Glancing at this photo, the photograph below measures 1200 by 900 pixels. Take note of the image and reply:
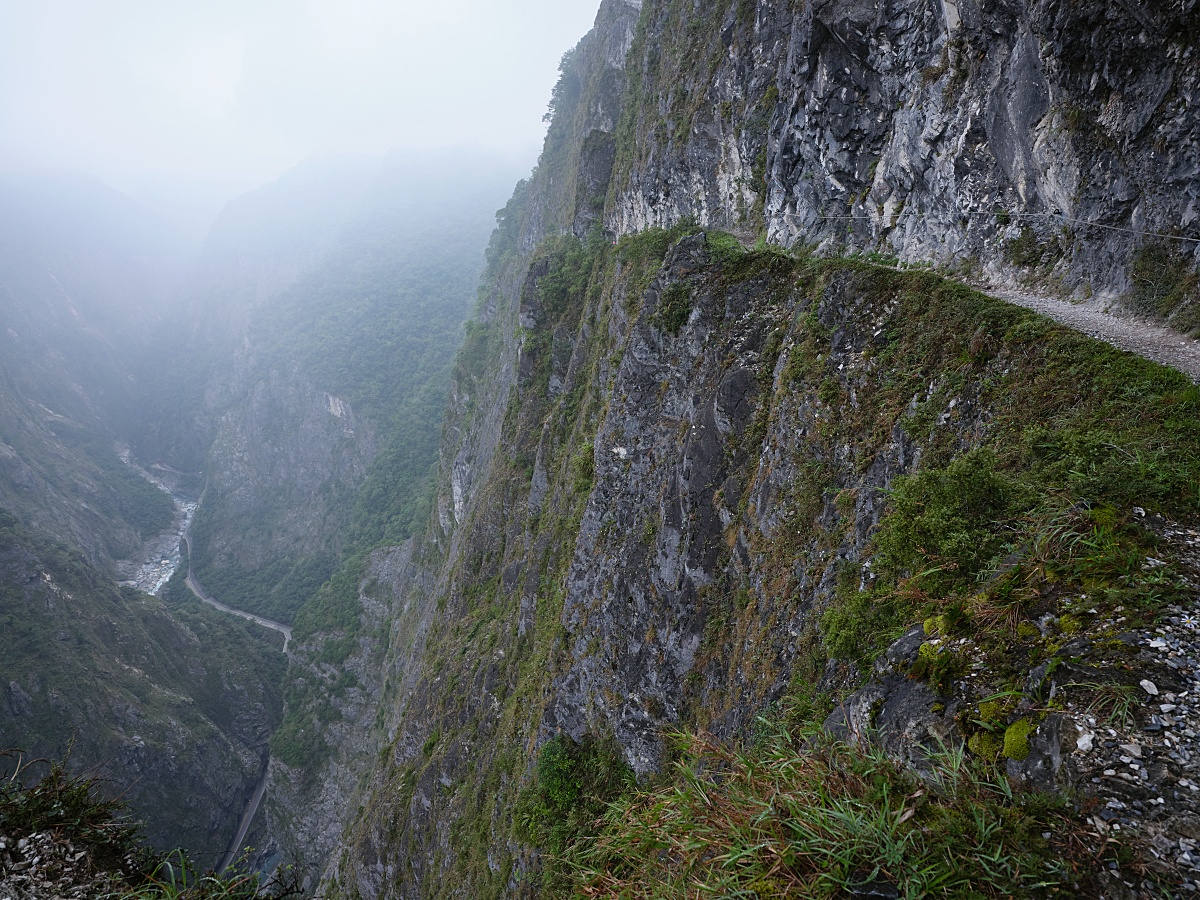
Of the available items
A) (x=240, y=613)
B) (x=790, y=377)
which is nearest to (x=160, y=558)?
(x=240, y=613)

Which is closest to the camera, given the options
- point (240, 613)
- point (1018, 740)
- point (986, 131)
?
point (1018, 740)

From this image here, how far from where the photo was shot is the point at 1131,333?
26.2 ft

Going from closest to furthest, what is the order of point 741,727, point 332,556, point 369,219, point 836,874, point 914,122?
point 836,874 → point 741,727 → point 914,122 → point 332,556 → point 369,219

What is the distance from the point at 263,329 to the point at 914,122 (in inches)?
6412

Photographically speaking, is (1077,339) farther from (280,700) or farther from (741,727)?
(280,700)

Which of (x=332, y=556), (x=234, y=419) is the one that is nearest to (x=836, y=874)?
(x=332, y=556)

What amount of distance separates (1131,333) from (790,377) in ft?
17.1

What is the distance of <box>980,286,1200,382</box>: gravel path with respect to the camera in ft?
23.8

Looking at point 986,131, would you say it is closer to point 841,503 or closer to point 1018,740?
point 841,503

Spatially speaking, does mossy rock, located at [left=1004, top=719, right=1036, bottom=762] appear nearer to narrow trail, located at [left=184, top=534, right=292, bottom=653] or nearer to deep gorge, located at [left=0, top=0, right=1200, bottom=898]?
deep gorge, located at [left=0, top=0, right=1200, bottom=898]

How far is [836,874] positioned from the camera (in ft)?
10.00

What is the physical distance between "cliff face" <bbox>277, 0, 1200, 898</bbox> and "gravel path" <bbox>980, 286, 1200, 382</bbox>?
496 mm

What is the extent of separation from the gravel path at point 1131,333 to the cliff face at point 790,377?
19.5 inches

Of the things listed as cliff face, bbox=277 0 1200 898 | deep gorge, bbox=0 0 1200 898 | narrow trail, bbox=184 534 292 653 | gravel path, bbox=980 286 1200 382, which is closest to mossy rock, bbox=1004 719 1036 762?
deep gorge, bbox=0 0 1200 898
